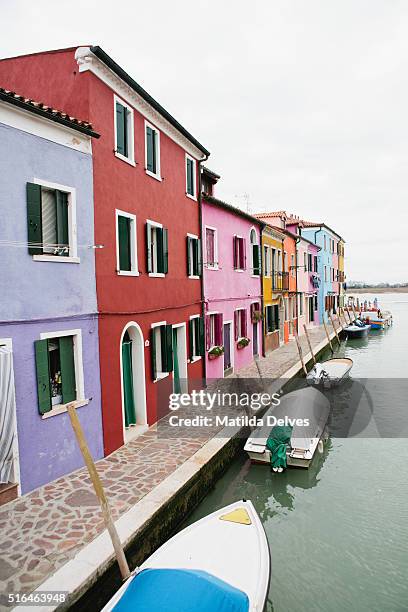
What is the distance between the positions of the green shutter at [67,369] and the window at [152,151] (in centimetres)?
503

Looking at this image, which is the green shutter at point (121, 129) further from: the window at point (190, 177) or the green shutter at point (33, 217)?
the window at point (190, 177)

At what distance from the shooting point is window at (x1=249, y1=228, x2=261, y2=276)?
66.3 feet

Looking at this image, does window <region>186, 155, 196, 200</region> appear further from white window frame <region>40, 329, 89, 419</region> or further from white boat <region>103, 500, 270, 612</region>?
white boat <region>103, 500, 270, 612</region>

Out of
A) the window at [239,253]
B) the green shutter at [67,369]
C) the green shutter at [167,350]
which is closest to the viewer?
the green shutter at [67,369]

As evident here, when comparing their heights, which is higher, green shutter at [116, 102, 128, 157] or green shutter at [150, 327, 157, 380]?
green shutter at [116, 102, 128, 157]

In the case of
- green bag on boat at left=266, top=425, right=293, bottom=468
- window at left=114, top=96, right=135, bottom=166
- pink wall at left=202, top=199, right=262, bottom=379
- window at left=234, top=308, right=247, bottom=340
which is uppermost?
window at left=114, top=96, right=135, bottom=166

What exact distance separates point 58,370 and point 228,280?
1006 cm

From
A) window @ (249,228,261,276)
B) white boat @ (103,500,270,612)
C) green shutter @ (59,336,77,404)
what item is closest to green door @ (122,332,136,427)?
green shutter @ (59,336,77,404)

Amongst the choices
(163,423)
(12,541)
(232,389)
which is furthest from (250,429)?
(12,541)

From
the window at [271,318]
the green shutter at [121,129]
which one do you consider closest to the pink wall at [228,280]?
the window at [271,318]

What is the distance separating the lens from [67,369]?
818 cm

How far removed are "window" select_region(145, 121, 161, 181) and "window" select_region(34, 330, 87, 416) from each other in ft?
16.6

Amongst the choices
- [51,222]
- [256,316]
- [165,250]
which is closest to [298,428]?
[165,250]

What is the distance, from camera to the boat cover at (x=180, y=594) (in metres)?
4.35
